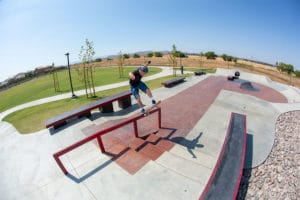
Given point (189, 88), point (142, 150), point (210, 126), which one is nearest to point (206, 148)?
point (210, 126)

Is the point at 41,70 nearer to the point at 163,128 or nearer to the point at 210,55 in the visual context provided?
the point at 210,55

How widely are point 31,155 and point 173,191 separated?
5376 mm

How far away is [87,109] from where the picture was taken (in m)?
7.89

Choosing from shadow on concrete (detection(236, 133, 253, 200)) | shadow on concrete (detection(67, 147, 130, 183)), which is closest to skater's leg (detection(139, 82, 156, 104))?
shadow on concrete (detection(67, 147, 130, 183))

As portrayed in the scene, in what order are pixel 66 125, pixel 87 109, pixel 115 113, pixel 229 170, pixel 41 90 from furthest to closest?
Answer: pixel 41 90
pixel 115 113
pixel 87 109
pixel 66 125
pixel 229 170

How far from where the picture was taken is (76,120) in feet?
25.6

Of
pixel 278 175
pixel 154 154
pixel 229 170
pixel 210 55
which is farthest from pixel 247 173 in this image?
pixel 210 55

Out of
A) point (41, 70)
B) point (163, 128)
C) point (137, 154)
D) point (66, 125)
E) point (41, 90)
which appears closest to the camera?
point (137, 154)

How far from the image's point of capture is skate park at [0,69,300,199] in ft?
13.0

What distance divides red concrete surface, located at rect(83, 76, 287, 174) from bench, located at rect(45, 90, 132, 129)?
126 centimetres

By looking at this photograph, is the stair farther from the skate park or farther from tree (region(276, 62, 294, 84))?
tree (region(276, 62, 294, 84))

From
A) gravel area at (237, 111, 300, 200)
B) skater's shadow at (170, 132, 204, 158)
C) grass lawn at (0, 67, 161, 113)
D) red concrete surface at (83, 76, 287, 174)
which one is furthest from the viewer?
grass lawn at (0, 67, 161, 113)

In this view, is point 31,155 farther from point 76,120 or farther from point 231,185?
point 231,185

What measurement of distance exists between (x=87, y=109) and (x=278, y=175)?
308 inches
